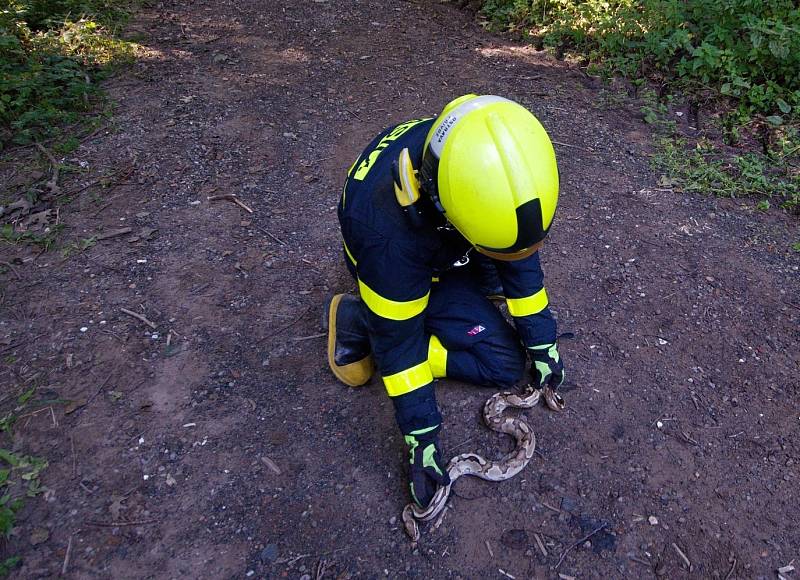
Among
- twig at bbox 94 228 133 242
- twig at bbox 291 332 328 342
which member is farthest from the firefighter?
twig at bbox 94 228 133 242

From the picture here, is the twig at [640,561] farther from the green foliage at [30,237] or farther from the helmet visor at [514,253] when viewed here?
the green foliage at [30,237]

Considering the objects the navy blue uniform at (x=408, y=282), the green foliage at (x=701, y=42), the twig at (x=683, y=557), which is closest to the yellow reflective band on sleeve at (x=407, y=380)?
the navy blue uniform at (x=408, y=282)

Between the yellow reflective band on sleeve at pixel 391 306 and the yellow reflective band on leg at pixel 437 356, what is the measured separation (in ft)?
2.08

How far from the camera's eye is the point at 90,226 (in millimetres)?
4324

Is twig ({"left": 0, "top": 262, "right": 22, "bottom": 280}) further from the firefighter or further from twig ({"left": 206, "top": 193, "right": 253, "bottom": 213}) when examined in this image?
the firefighter

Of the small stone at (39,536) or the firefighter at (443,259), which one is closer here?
the firefighter at (443,259)

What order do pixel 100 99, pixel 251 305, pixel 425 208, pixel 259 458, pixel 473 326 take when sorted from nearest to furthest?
1. pixel 425 208
2. pixel 259 458
3. pixel 473 326
4. pixel 251 305
5. pixel 100 99

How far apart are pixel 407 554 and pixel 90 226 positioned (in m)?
3.36

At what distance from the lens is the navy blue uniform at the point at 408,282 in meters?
2.45

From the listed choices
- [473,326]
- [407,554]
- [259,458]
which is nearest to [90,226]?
[259,458]

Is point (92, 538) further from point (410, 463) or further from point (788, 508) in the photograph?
point (788, 508)

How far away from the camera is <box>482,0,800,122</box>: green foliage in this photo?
17.3ft

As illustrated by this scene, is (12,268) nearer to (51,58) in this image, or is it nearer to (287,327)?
(287,327)

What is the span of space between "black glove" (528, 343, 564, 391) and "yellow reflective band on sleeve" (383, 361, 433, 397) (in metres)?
0.77
